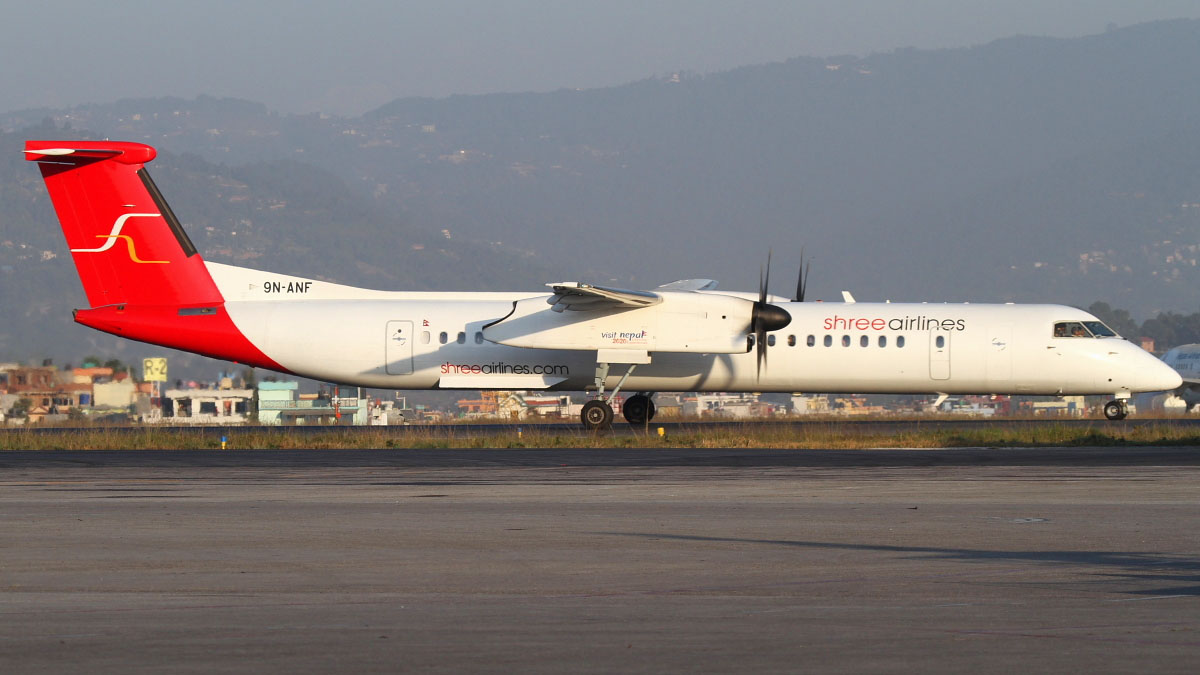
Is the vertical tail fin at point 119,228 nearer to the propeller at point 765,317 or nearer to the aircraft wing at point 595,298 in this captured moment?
the aircraft wing at point 595,298

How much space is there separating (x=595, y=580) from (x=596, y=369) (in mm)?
21973

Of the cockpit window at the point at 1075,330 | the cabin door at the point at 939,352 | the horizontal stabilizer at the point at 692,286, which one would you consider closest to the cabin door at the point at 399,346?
the horizontal stabilizer at the point at 692,286

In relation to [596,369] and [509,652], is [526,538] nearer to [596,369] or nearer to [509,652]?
[509,652]

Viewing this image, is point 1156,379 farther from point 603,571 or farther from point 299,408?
point 299,408

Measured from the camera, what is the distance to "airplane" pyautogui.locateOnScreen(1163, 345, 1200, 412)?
158 feet

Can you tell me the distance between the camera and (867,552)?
12.3 meters

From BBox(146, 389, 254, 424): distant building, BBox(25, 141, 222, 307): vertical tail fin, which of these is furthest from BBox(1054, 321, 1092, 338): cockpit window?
BBox(146, 389, 254, 424): distant building

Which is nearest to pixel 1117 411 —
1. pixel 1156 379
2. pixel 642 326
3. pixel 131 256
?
pixel 1156 379

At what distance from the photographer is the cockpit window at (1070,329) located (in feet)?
109

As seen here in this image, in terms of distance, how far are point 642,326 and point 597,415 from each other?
226cm

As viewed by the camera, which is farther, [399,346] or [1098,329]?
[1098,329]

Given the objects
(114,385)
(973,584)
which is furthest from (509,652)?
(114,385)

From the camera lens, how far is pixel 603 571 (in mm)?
11281

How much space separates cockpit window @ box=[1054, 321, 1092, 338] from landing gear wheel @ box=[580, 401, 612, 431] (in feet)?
34.3
